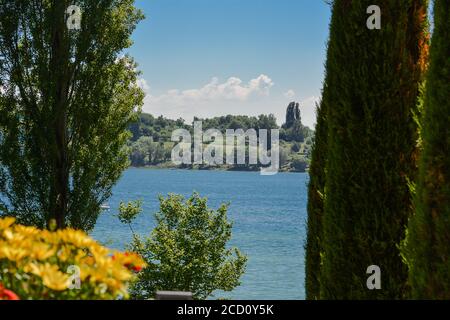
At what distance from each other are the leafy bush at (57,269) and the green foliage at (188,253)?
16353mm

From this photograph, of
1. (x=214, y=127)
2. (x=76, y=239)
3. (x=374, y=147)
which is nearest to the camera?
(x=76, y=239)

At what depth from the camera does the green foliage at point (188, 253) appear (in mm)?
20656

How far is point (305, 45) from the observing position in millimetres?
122812

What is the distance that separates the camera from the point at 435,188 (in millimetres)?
4922

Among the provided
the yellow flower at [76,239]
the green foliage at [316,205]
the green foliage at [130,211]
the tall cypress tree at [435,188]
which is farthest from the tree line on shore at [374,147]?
the green foliage at [130,211]

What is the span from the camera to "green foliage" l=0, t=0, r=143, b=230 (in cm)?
1348

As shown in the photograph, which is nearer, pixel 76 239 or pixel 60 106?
pixel 76 239

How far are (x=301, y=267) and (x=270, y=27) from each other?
97.1 meters

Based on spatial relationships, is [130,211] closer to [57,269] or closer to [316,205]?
[316,205]

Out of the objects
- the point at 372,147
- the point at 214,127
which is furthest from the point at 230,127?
the point at 372,147

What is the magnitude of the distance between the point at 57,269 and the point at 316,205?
16.5 ft

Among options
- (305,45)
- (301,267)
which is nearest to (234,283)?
(301,267)

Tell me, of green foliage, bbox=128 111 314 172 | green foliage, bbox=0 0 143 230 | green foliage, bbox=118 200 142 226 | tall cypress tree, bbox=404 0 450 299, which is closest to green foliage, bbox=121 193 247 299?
green foliage, bbox=118 200 142 226
